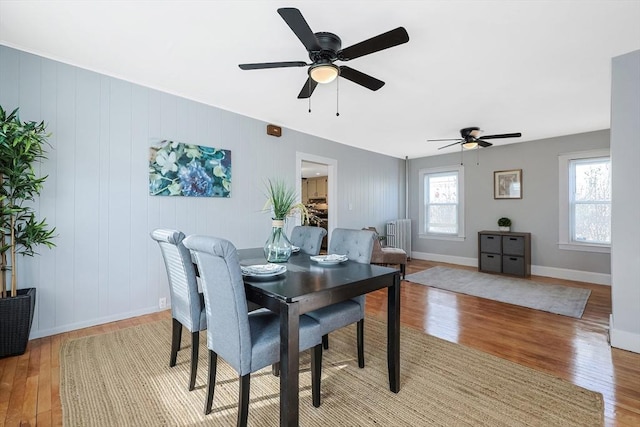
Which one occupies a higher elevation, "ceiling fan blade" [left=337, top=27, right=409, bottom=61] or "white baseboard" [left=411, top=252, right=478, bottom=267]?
"ceiling fan blade" [left=337, top=27, right=409, bottom=61]

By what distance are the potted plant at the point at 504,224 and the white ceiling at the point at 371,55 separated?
204 centimetres

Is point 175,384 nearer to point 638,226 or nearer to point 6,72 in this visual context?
point 6,72

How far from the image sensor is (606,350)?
7.77 feet

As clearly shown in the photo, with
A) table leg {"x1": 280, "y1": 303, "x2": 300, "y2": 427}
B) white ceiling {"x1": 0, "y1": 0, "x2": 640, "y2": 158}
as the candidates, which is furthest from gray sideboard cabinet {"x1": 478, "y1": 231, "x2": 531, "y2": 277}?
table leg {"x1": 280, "y1": 303, "x2": 300, "y2": 427}

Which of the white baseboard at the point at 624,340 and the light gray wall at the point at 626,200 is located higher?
the light gray wall at the point at 626,200

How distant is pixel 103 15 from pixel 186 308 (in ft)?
6.72

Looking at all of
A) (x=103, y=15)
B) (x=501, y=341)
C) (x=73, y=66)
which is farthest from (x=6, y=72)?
(x=501, y=341)

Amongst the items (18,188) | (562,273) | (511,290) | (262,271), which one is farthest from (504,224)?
(18,188)

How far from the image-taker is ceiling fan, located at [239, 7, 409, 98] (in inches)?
Answer: 66.7

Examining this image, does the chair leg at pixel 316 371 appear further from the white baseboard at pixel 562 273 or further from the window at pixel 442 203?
the window at pixel 442 203

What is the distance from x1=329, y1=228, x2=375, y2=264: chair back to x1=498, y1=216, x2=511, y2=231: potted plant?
4.25m

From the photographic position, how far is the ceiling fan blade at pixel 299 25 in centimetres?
152

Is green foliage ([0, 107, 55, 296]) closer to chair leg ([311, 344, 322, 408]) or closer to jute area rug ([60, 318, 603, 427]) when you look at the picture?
jute area rug ([60, 318, 603, 427])

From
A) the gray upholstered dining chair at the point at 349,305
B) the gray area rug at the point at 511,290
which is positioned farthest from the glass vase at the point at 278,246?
the gray area rug at the point at 511,290
